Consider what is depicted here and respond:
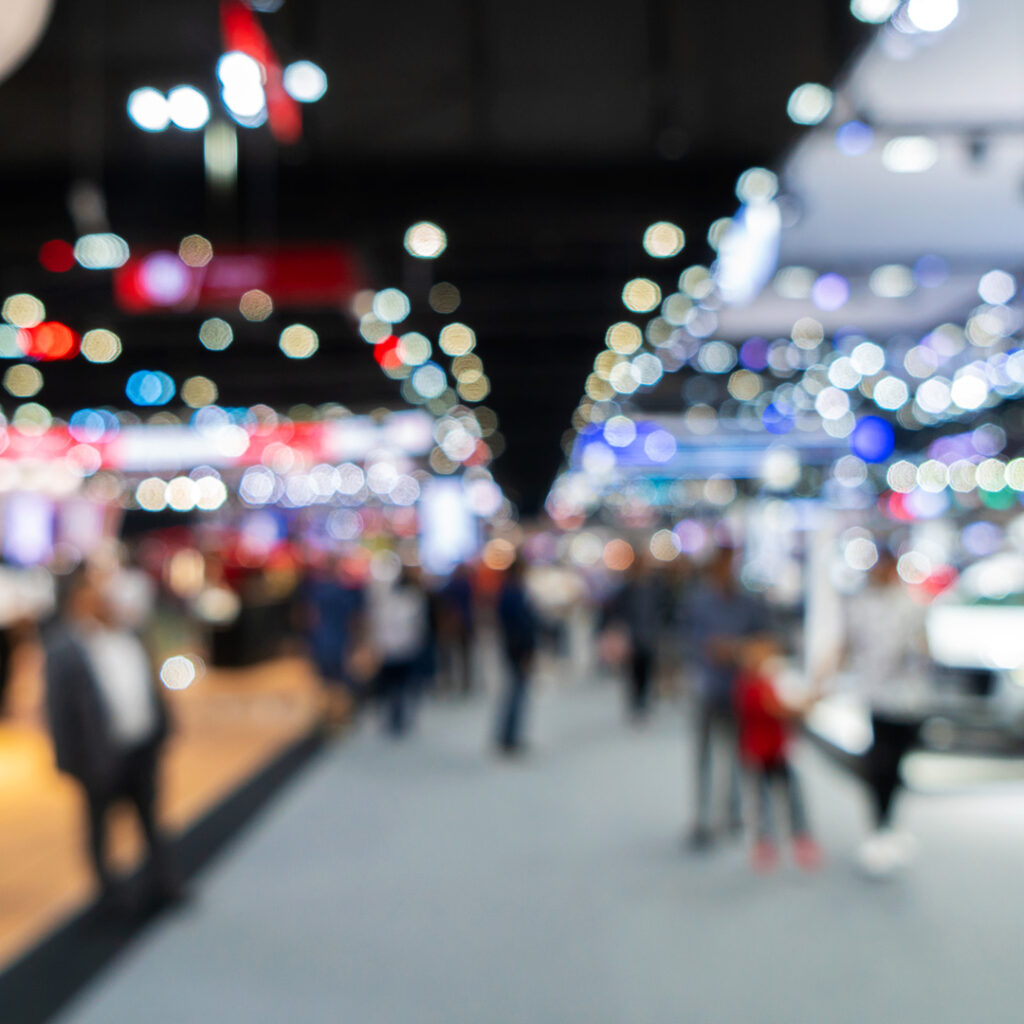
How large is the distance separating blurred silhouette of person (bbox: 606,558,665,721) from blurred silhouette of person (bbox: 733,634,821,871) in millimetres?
4554

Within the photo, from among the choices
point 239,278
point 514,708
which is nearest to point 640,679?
point 514,708

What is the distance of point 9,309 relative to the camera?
47.4 ft

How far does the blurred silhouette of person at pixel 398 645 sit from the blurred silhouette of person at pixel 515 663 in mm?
978

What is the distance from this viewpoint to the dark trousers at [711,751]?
5871mm

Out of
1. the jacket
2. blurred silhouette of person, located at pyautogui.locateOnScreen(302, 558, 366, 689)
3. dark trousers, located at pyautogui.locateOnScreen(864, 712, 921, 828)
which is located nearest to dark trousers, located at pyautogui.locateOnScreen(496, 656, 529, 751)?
blurred silhouette of person, located at pyautogui.locateOnScreen(302, 558, 366, 689)

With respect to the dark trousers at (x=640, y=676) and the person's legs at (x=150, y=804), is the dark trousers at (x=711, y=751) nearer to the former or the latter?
the person's legs at (x=150, y=804)

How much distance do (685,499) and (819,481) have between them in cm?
925

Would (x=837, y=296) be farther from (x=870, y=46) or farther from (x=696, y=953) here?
(x=696, y=953)

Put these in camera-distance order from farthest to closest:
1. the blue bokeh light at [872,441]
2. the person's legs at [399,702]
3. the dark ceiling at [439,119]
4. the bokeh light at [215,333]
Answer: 1. the bokeh light at [215,333]
2. the blue bokeh light at [872,441]
3. the person's legs at [399,702]
4. the dark ceiling at [439,119]

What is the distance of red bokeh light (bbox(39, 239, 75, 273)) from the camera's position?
34.6ft

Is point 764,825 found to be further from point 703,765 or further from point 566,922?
point 566,922

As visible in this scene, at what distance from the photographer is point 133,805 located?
4.69 meters

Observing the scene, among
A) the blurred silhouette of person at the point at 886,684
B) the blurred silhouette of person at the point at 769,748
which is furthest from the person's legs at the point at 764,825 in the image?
the blurred silhouette of person at the point at 886,684

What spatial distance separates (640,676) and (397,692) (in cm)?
230
